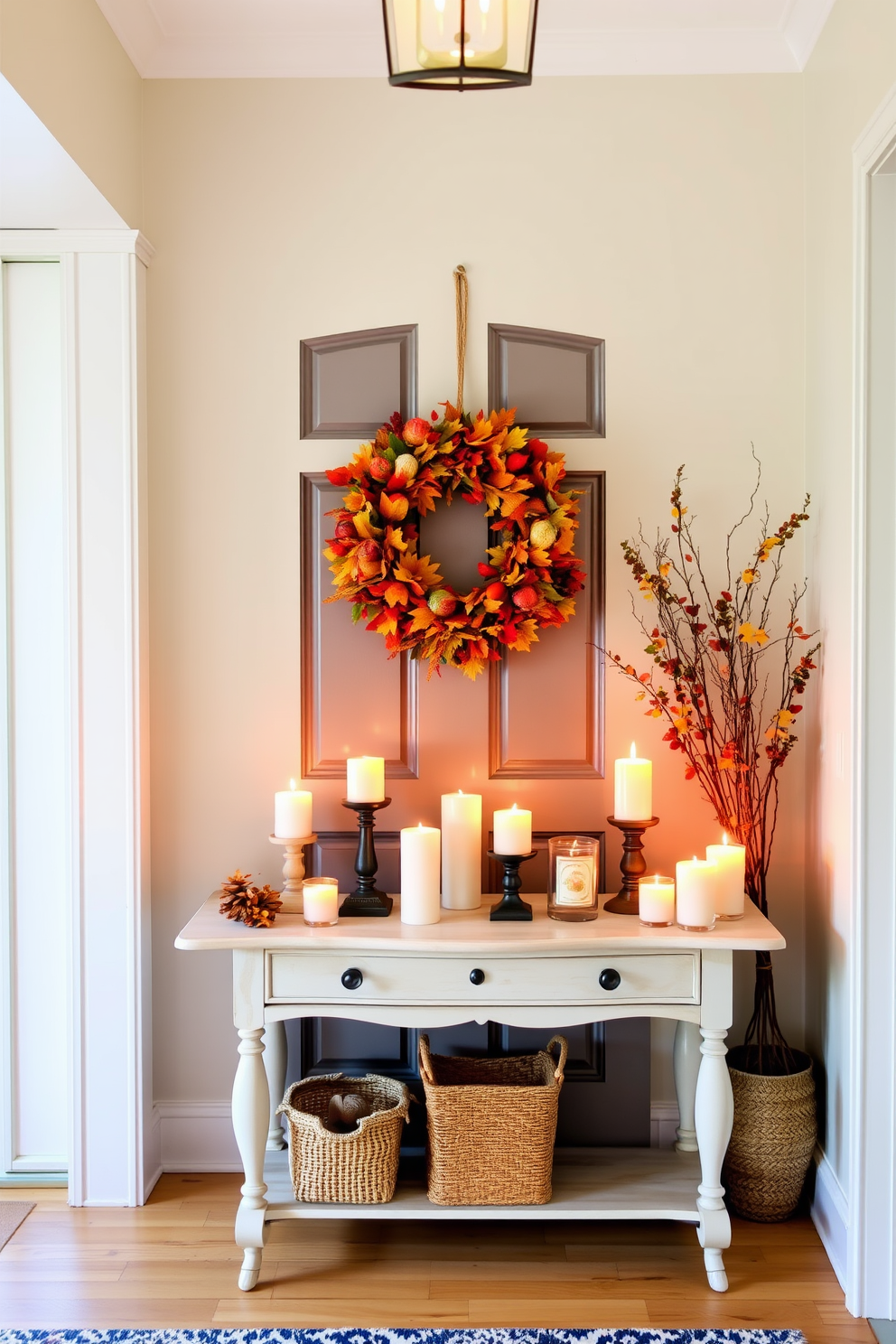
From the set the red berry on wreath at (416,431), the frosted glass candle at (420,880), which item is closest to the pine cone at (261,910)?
the frosted glass candle at (420,880)

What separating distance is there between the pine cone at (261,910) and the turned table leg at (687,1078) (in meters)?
1.08

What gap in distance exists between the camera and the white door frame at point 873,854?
7.04 feet

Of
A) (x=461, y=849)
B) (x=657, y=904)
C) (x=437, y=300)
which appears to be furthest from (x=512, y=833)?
(x=437, y=300)

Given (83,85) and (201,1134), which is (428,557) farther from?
(201,1134)

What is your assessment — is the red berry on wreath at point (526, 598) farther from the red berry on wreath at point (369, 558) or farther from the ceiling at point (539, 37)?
the ceiling at point (539, 37)

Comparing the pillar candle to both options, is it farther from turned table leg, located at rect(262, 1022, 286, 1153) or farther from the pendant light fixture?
A: the pendant light fixture

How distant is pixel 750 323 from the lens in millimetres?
2627

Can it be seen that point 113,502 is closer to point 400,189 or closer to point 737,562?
point 400,189

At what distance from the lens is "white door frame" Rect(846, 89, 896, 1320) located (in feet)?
7.04

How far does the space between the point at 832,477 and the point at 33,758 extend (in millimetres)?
2104

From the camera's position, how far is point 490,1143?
7.50 feet

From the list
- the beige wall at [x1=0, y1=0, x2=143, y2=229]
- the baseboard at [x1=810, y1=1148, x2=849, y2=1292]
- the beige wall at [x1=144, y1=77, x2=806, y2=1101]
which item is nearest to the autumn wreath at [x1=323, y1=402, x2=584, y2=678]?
the beige wall at [x1=144, y1=77, x2=806, y2=1101]

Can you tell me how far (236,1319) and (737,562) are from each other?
81.4 inches

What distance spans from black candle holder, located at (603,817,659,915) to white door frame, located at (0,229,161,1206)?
1.17 metres
